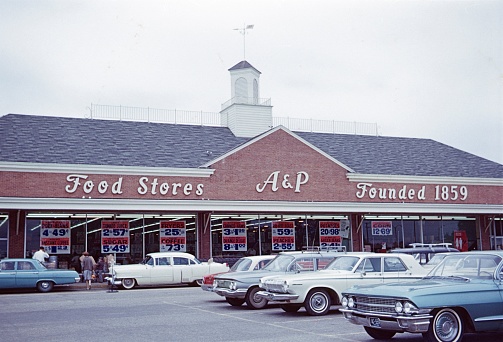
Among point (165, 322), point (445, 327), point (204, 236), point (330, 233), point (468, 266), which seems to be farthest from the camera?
point (330, 233)

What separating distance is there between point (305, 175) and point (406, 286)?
22764 millimetres

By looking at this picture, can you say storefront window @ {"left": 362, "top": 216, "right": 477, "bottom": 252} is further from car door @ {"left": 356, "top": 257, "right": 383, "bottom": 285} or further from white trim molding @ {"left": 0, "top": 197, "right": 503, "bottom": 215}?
car door @ {"left": 356, "top": 257, "right": 383, "bottom": 285}

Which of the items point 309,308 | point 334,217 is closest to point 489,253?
point 309,308

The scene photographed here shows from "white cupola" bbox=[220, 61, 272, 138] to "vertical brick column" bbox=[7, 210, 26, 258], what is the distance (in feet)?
46.2

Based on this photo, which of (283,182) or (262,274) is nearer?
(262,274)

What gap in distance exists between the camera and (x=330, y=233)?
35.2 m

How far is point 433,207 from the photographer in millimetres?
36250

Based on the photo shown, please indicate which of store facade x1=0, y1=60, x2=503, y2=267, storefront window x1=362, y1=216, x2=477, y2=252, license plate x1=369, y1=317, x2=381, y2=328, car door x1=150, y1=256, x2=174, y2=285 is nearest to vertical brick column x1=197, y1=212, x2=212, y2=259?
store facade x1=0, y1=60, x2=503, y2=267

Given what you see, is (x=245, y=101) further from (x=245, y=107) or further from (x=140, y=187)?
(x=140, y=187)

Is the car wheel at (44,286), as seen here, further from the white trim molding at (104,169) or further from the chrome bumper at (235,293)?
the chrome bumper at (235,293)

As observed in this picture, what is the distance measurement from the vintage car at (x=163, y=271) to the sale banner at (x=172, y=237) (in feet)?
15.3

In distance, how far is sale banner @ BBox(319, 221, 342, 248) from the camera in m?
34.9

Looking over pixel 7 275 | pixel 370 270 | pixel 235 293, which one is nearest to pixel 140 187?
pixel 7 275

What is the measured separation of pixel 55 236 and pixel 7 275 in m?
5.05
